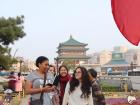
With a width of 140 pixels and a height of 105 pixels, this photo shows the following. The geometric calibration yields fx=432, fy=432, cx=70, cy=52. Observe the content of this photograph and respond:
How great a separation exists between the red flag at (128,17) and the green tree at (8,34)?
22.2m

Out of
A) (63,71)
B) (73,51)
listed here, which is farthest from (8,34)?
(73,51)

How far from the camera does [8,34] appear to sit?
26422mm

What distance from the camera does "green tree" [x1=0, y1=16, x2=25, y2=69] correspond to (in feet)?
86.2

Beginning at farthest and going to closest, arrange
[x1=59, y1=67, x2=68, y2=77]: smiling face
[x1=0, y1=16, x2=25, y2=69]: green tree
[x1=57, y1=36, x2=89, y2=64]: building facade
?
[x1=57, y1=36, x2=89, y2=64]: building facade < [x1=0, y1=16, x2=25, y2=69]: green tree < [x1=59, y1=67, x2=68, y2=77]: smiling face

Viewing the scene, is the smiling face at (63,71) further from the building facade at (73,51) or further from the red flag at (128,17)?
the building facade at (73,51)

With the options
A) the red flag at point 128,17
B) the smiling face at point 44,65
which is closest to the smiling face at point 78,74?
the smiling face at point 44,65

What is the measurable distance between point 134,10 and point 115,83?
109 feet

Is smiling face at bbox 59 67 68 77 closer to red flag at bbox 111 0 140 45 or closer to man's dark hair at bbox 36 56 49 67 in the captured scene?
man's dark hair at bbox 36 56 49 67

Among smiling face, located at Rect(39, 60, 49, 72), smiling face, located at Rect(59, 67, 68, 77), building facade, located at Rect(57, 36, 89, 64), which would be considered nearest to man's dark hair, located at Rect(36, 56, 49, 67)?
smiling face, located at Rect(39, 60, 49, 72)

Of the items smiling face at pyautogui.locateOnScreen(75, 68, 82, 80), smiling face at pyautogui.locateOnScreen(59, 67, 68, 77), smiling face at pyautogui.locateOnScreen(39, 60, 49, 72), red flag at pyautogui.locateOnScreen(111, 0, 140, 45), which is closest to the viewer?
red flag at pyautogui.locateOnScreen(111, 0, 140, 45)

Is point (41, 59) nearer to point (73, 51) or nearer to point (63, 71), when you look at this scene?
point (63, 71)

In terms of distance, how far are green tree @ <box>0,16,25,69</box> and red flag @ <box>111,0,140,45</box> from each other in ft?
72.8

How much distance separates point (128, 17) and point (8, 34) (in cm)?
2274

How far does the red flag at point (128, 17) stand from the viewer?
4.04 m
